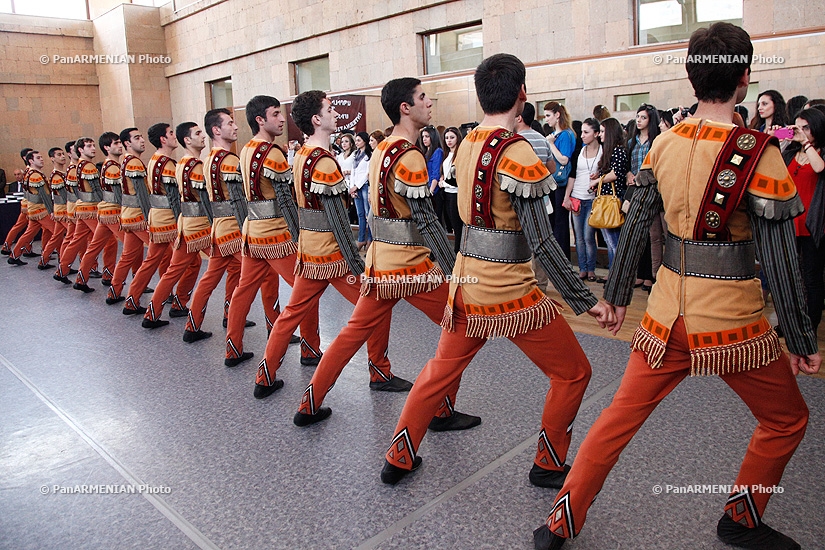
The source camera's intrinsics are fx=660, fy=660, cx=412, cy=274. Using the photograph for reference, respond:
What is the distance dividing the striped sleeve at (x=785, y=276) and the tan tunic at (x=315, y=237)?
2.13 meters

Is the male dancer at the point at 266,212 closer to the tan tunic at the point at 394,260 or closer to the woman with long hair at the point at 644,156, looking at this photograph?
the tan tunic at the point at 394,260

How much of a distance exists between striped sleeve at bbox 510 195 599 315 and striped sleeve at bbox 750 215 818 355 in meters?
0.58

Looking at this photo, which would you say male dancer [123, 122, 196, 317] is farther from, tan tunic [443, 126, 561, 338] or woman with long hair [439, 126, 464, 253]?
tan tunic [443, 126, 561, 338]

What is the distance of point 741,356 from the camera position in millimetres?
1907

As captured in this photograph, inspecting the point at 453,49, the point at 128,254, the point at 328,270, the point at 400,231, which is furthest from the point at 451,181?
the point at 400,231

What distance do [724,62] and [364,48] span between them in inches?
351

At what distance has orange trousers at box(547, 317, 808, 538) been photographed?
6.44ft

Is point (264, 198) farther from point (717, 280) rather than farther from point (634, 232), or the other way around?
point (717, 280)

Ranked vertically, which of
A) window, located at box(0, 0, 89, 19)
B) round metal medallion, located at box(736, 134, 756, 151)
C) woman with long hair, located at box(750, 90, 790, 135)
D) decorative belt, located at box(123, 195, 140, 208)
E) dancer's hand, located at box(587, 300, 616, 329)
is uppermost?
window, located at box(0, 0, 89, 19)

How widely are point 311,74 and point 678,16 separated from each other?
656cm

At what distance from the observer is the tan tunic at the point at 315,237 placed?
3451 millimetres

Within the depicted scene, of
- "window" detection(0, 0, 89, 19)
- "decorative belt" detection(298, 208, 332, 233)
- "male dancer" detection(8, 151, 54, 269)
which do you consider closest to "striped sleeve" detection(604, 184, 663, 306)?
"decorative belt" detection(298, 208, 332, 233)

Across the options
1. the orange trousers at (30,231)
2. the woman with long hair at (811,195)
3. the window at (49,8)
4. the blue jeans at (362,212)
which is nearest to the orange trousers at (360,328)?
the woman with long hair at (811,195)

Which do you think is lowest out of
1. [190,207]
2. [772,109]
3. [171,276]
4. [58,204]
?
[171,276]
